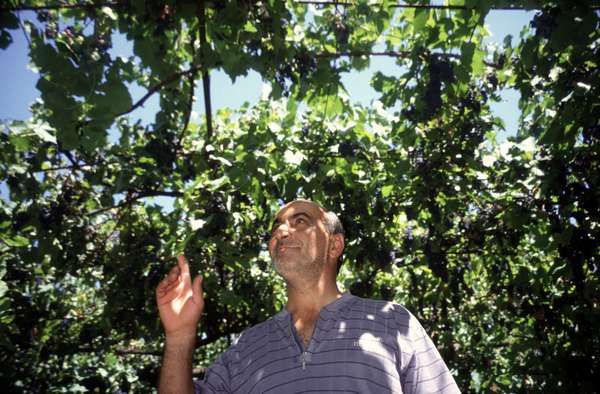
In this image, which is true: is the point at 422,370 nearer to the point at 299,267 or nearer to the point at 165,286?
the point at 299,267

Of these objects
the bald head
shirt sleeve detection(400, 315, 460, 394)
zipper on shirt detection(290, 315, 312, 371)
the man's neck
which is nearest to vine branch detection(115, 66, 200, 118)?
the bald head

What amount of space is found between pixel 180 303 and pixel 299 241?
90cm

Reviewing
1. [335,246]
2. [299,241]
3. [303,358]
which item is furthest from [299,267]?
[303,358]

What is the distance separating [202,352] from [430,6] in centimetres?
903

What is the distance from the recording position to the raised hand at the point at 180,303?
2018 mm

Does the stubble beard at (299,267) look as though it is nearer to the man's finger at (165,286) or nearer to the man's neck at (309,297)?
the man's neck at (309,297)

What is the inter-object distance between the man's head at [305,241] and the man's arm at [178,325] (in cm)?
64

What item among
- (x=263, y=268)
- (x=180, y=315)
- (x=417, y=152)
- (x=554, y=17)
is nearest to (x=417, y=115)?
(x=417, y=152)

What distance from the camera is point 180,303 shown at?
2.12m

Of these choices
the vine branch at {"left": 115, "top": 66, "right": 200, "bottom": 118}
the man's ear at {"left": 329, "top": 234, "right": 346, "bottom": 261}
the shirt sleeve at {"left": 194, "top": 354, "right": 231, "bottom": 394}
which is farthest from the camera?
the vine branch at {"left": 115, "top": 66, "right": 200, "bottom": 118}

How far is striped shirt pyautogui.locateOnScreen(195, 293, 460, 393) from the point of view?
72.9 inches

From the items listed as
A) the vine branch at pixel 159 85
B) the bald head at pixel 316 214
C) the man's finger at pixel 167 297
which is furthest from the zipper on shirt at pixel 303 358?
the vine branch at pixel 159 85

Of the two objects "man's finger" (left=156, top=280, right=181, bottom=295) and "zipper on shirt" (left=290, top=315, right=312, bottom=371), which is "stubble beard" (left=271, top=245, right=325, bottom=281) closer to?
"zipper on shirt" (left=290, top=315, right=312, bottom=371)

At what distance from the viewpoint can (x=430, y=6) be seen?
3.03 metres
